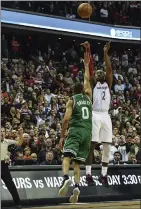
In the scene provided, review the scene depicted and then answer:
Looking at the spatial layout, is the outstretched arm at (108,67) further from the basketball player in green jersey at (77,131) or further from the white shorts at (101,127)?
the basketball player in green jersey at (77,131)

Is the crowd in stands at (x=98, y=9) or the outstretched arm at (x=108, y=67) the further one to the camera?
the crowd in stands at (x=98, y=9)

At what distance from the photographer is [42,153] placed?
1330cm

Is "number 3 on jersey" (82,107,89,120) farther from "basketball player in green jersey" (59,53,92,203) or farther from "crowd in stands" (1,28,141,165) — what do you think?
"crowd in stands" (1,28,141,165)

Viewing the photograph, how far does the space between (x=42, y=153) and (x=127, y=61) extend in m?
12.7

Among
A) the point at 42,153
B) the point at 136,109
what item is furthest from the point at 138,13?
the point at 42,153

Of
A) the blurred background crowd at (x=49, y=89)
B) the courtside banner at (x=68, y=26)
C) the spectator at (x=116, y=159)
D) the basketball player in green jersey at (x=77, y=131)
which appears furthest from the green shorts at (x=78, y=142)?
the courtside banner at (x=68, y=26)

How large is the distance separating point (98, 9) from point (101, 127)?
14.2 meters

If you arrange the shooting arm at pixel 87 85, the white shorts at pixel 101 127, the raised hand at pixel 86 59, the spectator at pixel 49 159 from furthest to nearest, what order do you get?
the spectator at pixel 49 159
the white shorts at pixel 101 127
the raised hand at pixel 86 59
the shooting arm at pixel 87 85

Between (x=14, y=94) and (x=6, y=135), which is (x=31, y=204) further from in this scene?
(x=14, y=94)

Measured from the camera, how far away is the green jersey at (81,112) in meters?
9.14

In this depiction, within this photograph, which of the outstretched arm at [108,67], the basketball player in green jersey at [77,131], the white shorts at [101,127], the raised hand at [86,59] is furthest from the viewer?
the white shorts at [101,127]

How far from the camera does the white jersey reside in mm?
10102

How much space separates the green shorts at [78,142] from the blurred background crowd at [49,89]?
203cm

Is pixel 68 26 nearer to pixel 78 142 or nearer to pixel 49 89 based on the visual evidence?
pixel 49 89
